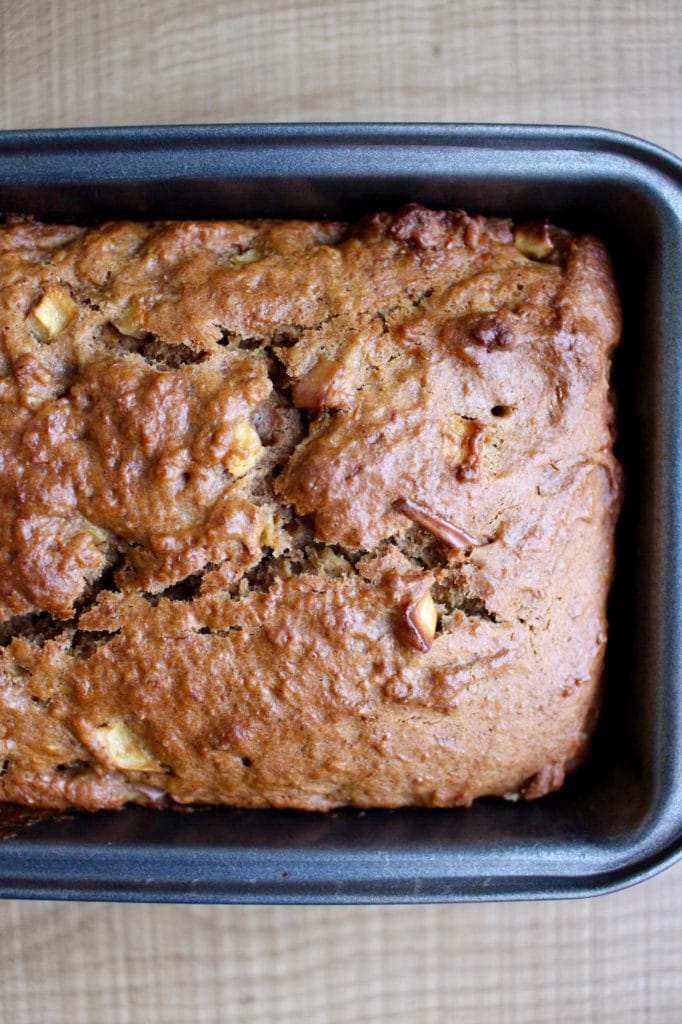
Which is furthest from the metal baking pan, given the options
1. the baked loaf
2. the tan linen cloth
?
the tan linen cloth

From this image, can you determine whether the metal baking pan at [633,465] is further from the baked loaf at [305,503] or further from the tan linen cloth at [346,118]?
the tan linen cloth at [346,118]

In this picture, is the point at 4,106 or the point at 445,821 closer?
the point at 445,821

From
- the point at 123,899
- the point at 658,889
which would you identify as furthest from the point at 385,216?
the point at 658,889

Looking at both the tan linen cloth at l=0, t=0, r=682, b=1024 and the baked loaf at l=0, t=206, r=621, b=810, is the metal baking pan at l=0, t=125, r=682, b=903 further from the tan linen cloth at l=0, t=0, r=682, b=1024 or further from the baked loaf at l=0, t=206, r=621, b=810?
the tan linen cloth at l=0, t=0, r=682, b=1024

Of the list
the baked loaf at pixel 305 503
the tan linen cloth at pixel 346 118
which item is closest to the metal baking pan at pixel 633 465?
the baked loaf at pixel 305 503

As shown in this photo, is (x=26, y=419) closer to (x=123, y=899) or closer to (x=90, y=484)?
(x=90, y=484)

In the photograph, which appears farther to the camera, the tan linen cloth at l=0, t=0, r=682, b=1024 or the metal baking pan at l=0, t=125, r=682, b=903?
the tan linen cloth at l=0, t=0, r=682, b=1024
